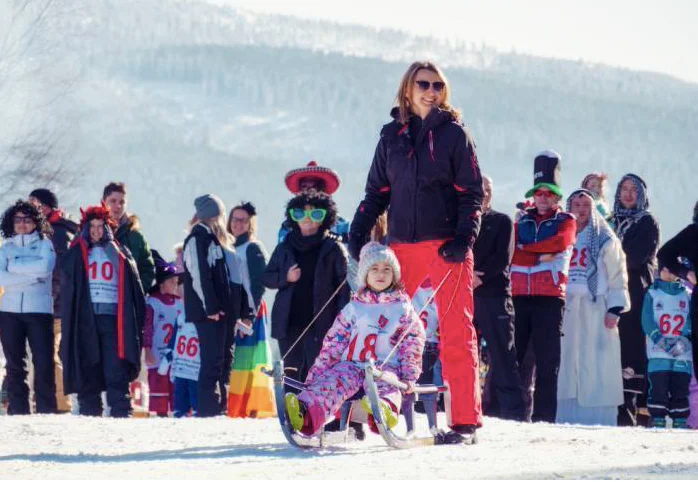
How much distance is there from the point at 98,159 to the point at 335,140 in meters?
5.26

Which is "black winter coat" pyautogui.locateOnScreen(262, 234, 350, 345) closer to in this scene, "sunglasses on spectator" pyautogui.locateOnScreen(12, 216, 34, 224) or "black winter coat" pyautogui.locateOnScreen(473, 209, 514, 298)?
"black winter coat" pyautogui.locateOnScreen(473, 209, 514, 298)

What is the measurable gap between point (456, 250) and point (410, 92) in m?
0.89

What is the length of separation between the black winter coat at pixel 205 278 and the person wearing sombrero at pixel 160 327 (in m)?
1.50

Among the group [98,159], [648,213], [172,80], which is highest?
[172,80]

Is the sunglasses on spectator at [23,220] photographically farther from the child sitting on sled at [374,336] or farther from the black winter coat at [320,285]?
the child sitting on sled at [374,336]

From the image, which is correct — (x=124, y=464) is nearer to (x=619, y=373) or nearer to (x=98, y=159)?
(x=619, y=373)

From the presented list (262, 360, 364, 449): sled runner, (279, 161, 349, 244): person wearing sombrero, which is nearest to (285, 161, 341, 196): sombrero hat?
(279, 161, 349, 244): person wearing sombrero

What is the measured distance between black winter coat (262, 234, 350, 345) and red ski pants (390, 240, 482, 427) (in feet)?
5.50

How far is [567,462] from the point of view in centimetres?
618

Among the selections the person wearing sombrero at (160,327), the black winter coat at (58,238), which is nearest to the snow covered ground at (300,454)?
the black winter coat at (58,238)

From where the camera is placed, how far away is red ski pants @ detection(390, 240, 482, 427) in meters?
7.04

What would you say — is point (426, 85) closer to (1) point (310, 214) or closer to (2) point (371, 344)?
(2) point (371, 344)

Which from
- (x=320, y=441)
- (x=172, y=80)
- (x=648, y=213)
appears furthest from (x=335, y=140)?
(x=320, y=441)

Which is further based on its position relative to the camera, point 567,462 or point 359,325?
point 359,325
